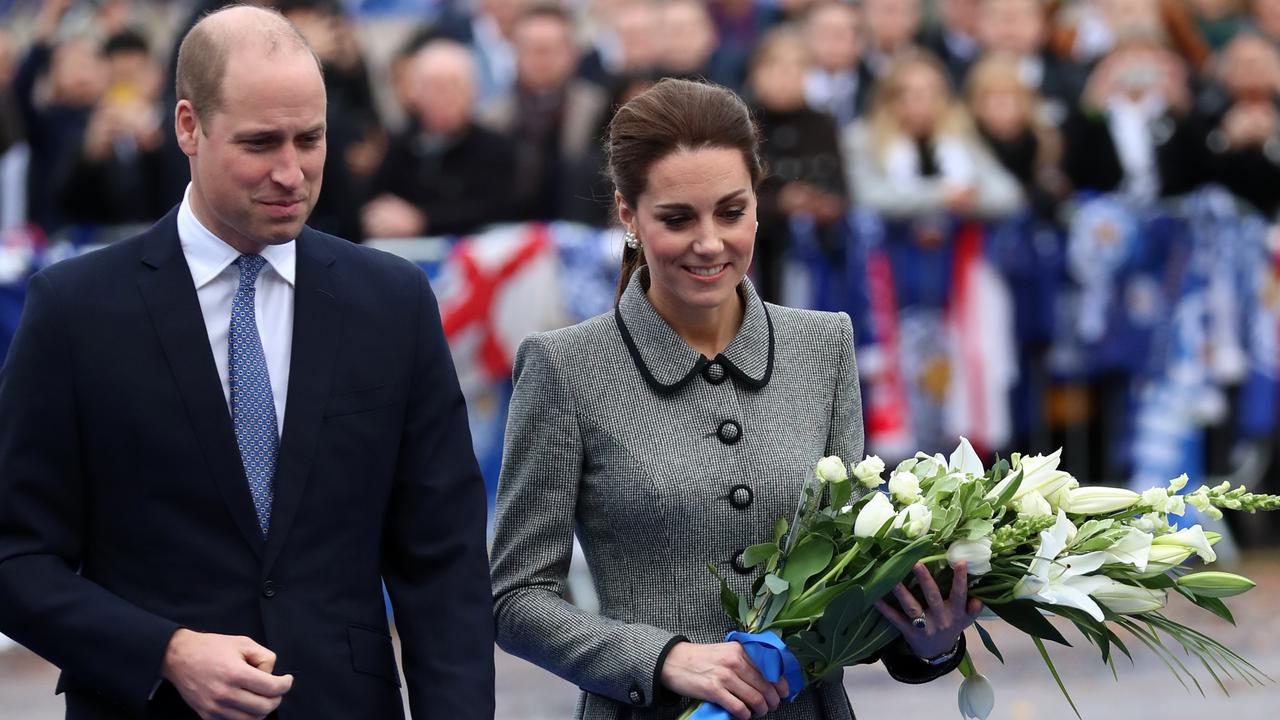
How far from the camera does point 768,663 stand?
3.19 meters

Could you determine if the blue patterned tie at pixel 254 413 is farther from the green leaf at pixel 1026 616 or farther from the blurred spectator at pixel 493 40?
the blurred spectator at pixel 493 40

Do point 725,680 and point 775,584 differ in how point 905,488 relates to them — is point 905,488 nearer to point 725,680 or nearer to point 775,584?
point 775,584

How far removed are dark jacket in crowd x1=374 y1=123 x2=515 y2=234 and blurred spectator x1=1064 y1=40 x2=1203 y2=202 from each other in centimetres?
317

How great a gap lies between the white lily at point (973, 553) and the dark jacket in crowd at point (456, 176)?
20.2ft

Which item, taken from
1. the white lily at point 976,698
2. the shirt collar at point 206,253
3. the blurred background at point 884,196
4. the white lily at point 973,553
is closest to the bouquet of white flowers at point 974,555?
the white lily at point 973,553

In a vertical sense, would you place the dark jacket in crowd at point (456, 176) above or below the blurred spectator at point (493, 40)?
below

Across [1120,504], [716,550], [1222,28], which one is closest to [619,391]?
[716,550]

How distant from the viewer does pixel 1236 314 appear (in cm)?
965

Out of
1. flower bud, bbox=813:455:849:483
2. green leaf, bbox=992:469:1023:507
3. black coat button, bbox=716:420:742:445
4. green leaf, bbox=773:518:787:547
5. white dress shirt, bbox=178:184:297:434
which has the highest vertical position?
white dress shirt, bbox=178:184:297:434

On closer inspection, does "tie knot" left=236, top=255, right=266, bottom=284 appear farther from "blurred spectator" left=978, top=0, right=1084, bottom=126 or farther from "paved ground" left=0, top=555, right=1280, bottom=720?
"blurred spectator" left=978, top=0, right=1084, bottom=126

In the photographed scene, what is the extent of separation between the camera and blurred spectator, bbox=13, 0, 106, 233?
9828mm

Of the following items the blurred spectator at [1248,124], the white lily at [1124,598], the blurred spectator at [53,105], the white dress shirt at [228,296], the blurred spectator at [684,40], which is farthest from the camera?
the blurred spectator at [1248,124]

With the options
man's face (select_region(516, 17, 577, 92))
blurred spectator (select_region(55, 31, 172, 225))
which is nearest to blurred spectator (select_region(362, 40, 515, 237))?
man's face (select_region(516, 17, 577, 92))

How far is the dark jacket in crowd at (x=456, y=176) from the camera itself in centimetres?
920
